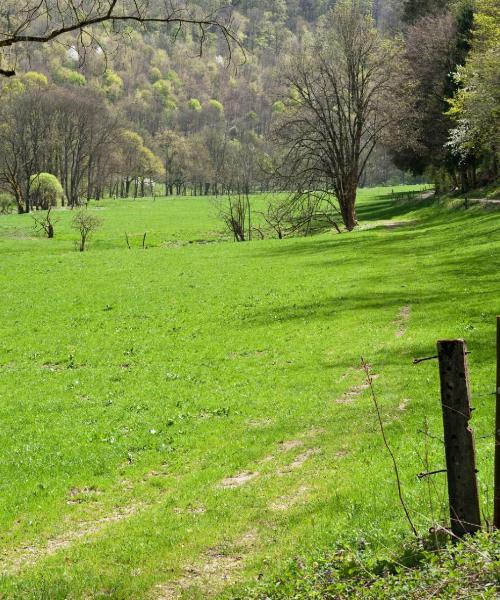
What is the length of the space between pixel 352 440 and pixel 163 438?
13.6 ft

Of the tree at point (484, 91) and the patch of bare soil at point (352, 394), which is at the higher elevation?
the tree at point (484, 91)

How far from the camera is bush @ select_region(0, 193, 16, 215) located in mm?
103312

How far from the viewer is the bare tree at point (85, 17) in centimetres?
670

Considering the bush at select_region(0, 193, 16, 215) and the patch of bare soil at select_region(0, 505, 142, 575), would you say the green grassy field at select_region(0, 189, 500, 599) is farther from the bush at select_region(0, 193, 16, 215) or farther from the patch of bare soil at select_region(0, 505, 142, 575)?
the bush at select_region(0, 193, 16, 215)

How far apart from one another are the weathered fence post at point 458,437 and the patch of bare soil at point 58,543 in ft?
19.2

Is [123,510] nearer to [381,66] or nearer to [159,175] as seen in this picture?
[381,66]

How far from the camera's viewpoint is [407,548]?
22.3ft

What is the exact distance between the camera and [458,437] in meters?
6.25

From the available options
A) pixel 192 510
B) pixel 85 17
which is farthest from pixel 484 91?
pixel 85 17

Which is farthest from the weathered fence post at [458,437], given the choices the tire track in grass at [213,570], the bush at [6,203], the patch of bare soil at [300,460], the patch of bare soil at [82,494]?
the bush at [6,203]

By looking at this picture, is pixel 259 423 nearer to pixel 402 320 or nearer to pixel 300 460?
pixel 300 460

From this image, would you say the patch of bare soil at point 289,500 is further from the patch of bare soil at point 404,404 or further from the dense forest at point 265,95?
the dense forest at point 265,95

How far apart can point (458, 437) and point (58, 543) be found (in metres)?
6.44

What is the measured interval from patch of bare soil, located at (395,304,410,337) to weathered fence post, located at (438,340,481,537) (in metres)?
14.1
